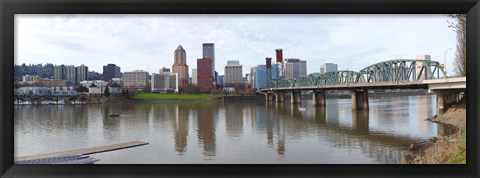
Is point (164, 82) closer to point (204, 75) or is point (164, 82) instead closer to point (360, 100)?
point (204, 75)

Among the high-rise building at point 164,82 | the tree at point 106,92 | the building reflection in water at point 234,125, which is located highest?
the high-rise building at point 164,82

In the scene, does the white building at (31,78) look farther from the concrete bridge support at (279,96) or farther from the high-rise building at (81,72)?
the concrete bridge support at (279,96)

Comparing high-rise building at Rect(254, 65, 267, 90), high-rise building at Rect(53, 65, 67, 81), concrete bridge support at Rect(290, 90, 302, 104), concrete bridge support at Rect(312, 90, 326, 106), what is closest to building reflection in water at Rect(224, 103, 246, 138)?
high-rise building at Rect(53, 65, 67, 81)

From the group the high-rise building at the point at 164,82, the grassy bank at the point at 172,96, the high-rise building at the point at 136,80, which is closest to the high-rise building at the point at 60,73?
the high-rise building at the point at 136,80

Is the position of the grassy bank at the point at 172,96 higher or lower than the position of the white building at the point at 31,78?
lower

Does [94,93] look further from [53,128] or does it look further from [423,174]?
[423,174]
